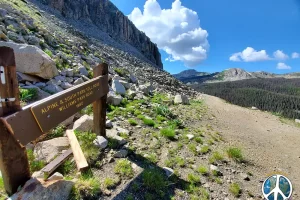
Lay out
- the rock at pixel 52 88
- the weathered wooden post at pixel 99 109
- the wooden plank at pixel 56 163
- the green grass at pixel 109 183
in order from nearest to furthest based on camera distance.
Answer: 1. the wooden plank at pixel 56 163
2. the green grass at pixel 109 183
3. the weathered wooden post at pixel 99 109
4. the rock at pixel 52 88

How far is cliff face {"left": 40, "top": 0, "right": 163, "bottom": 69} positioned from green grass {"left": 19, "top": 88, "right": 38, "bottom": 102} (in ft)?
193

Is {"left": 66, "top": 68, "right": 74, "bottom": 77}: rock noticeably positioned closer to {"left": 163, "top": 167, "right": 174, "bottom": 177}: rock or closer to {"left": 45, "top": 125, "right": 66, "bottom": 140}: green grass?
{"left": 45, "top": 125, "right": 66, "bottom": 140}: green grass

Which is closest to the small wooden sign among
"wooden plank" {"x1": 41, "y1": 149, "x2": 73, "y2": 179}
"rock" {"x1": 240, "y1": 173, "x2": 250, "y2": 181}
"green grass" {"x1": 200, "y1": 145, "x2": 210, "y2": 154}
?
"wooden plank" {"x1": 41, "y1": 149, "x2": 73, "y2": 179}

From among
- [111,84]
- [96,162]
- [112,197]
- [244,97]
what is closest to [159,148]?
[96,162]

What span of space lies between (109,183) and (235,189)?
3625 mm

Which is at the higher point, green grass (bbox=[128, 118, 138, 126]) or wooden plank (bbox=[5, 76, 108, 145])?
wooden plank (bbox=[5, 76, 108, 145])

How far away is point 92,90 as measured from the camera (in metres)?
5.93

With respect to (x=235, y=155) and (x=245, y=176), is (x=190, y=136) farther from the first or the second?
(x=245, y=176)

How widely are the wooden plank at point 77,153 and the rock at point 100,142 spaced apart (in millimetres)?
698

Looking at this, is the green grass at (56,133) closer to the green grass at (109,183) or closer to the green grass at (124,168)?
the green grass at (124,168)

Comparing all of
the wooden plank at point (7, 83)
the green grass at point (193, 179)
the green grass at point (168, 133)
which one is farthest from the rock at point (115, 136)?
the wooden plank at point (7, 83)

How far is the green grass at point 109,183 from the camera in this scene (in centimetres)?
499

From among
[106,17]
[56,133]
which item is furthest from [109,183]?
[106,17]

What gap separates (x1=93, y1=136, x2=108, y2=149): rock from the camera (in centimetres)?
626
